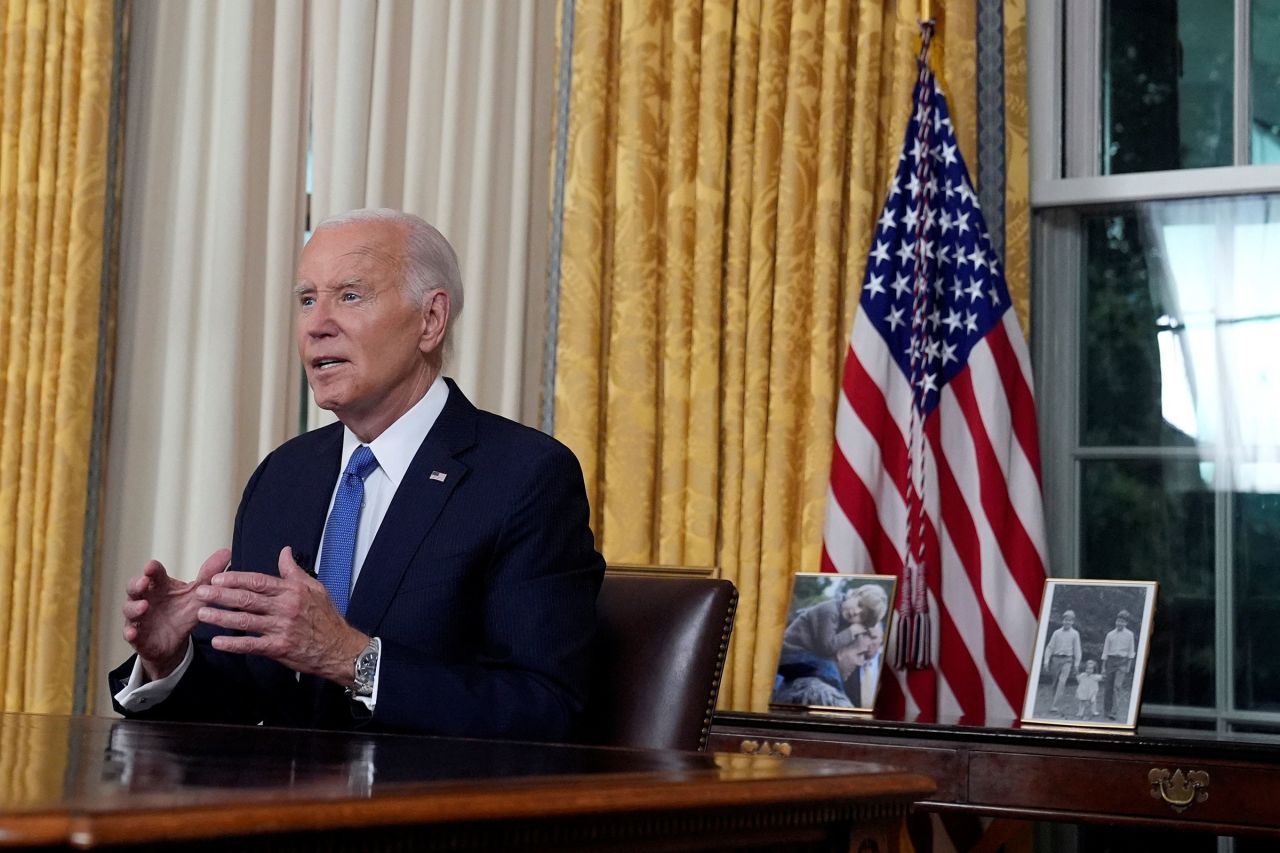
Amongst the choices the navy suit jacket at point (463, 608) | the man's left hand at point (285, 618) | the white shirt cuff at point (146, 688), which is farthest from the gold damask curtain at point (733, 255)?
the man's left hand at point (285, 618)

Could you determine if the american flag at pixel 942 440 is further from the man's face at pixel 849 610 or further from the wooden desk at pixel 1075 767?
the wooden desk at pixel 1075 767

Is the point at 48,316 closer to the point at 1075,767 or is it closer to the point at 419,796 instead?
the point at 1075,767

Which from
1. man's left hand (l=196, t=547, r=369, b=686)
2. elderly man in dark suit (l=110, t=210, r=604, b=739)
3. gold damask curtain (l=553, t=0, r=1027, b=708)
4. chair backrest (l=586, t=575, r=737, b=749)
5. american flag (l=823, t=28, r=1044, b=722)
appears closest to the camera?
man's left hand (l=196, t=547, r=369, b=686)

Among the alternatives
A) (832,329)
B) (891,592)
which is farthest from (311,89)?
(891,592)

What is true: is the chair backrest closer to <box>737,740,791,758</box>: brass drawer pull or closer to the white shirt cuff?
the white shirt cuff

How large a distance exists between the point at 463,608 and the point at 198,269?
2.32 m

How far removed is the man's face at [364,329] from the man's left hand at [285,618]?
57cm

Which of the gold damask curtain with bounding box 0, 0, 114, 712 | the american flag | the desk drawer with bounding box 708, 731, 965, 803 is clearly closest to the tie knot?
the desk drawer with bounding box 708, 731, 965, 803

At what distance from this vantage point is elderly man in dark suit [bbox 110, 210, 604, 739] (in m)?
2.01

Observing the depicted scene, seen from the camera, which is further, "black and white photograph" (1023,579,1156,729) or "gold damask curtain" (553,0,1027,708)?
"gold damask curtain" (553,0,1027,708)

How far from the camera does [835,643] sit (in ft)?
12.0

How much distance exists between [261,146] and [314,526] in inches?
82.4

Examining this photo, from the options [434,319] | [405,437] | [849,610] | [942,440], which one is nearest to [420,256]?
[434,319]

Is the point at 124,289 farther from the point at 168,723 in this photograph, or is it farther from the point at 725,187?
the point at 168,723
